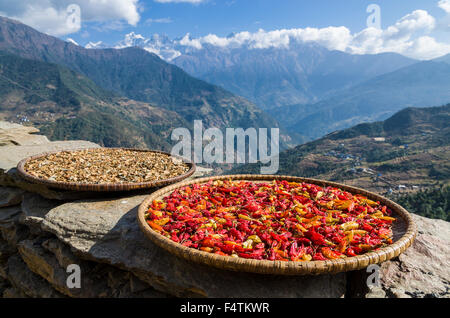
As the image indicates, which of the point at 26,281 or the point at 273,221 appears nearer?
the point at 273,221

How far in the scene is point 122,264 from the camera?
12.1 ft

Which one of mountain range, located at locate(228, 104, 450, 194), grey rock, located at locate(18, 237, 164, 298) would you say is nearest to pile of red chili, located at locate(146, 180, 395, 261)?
grey rock, located at locate(18, 237, 164, 298)

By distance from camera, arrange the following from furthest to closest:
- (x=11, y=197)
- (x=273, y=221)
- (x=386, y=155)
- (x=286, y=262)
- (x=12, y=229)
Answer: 1. (x=386, y=155)
2. (x=11, y=197)
3. (x=12, y=229)
4. (x=273, y=221)
5. (x=286, y=262)

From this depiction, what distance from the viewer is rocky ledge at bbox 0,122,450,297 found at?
323cm

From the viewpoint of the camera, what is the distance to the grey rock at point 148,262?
3137mm

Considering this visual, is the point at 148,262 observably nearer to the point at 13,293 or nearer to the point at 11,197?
the point at 13,293

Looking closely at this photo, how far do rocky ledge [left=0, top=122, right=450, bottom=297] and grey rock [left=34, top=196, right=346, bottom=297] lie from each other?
11mm

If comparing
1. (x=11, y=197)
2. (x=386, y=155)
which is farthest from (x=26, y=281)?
(x=386, y=155)

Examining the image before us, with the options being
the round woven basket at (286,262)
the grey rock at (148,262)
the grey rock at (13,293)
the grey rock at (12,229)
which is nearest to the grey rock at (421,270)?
the round woven basket at (286,262)

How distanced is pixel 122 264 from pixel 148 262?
36cm

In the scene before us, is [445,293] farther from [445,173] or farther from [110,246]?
[445,173]

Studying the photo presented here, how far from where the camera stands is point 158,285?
353 centimetres
